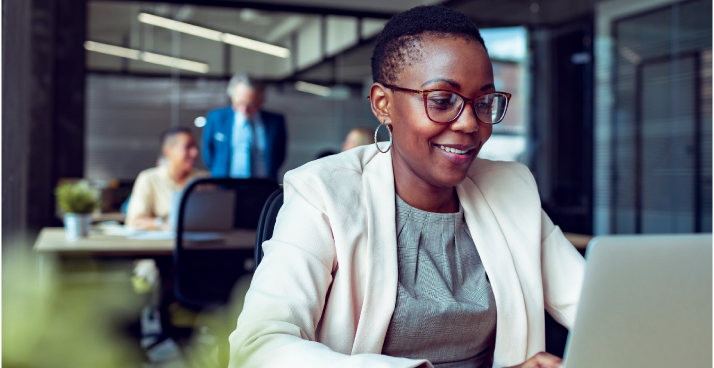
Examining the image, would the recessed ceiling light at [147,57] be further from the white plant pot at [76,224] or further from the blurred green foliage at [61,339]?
the blurred green foliage at [61,339]

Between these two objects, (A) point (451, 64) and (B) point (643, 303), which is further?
(A) point (451, 64)

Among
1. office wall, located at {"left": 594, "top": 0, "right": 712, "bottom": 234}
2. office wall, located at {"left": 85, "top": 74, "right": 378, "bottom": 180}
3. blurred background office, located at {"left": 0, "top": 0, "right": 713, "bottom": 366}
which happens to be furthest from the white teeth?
office wall, located at {"left": 85, "top": 74, "right": 378, "bottom": 180}

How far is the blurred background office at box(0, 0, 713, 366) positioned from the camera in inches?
170

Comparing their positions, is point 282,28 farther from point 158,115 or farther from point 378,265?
point 378,265

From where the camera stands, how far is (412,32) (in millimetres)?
Result: 1112

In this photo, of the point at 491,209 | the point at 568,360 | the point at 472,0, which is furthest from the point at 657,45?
the point at 568,360

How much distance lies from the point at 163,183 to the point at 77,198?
0.94 metres

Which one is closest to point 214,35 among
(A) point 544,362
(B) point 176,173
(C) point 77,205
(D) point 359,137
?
(B) point 176,173

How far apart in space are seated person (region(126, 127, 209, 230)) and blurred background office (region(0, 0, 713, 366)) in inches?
15.1

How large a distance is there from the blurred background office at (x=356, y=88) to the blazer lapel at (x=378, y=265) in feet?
9.90

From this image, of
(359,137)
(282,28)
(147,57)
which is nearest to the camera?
(359,137)

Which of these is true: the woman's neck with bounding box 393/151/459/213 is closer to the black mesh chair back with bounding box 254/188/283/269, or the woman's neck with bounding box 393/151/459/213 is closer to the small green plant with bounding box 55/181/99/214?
the black mesh chair back with bounding box 254/188/283/269

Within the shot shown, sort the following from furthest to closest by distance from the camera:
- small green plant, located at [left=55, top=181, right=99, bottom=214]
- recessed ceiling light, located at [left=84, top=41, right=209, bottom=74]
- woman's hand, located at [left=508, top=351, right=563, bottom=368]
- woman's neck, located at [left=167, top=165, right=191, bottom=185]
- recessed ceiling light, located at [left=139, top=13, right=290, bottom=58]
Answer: recessed ceiling light, located at [left=139, top=13, right=290, bottom=58] < recessed ceiling light, located at [left=84, top=41, right=209, bottom=74] < woman's neck, located at [left=167, top=165, right=191, bottom=185] < small green plant, located at [left=55, top=181, right=99, bottom=214] < woman's hand, located at [left=508, top=351, right=563, bottom=368]

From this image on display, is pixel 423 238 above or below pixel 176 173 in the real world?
below
